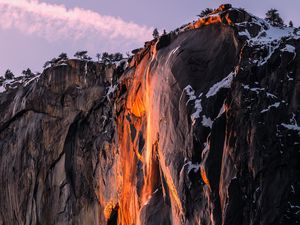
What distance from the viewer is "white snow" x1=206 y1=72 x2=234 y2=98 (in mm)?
44850

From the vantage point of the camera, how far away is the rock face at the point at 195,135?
135 feet

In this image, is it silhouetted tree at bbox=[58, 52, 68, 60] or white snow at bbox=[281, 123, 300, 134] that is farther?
silhouetted tree at bbox=[58, 52, 68, 60]

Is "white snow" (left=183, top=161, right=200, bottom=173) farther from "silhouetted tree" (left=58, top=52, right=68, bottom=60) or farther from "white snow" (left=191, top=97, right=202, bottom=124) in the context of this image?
"silhouetted tree" (left=58, top=52, right=68, bottom=60)

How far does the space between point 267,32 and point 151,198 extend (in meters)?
13.0

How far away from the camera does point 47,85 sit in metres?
70.4

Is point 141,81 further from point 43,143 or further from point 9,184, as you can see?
point 9,184

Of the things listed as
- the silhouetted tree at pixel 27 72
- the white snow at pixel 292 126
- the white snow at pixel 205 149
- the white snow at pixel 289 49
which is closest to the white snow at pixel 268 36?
the white snow at pixel 289 49

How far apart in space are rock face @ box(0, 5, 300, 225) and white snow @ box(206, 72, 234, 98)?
0.08m

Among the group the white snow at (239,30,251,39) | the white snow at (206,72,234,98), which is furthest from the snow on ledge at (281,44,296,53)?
the white snow at (206,72,234,98)

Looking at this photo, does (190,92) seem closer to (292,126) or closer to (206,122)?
(206,122)

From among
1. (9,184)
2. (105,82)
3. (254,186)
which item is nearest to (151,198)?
(254,186)

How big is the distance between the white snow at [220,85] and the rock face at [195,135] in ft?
0.27

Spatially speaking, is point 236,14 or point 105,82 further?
point 105,82

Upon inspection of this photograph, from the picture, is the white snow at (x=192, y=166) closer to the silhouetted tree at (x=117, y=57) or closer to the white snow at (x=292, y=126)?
the white snow at (x=292, y=126)
